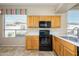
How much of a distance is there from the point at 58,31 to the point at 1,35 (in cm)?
336

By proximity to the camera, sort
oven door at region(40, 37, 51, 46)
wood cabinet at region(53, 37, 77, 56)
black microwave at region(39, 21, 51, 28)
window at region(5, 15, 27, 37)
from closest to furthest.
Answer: wood cabinet at region(53, 37, 77, 56)
oven door at region(40, 37, 51, 46)
black microwave at region(39, 21, 51, 28)
window at region(5, 15, 27, 37)

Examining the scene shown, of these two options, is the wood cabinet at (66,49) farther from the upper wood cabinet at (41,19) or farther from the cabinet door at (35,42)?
the upper wood cabinet at (41,19)

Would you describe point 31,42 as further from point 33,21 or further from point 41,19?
point 41,19

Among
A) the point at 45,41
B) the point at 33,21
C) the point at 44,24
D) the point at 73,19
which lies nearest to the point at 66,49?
the point at 45,41

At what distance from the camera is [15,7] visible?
912 centimetres

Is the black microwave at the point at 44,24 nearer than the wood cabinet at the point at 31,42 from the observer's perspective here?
No

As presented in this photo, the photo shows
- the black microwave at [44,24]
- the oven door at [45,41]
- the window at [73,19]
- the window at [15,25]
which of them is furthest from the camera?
the window at [15,25]

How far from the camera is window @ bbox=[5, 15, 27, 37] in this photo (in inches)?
386

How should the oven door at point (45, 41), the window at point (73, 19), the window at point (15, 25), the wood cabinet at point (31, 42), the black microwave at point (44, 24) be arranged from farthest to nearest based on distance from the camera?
1. the window at point (15, 25)
2. the window at point (73, 19)
3. the black microwave at point (44, 24)
4. the wood cabinet at point (31, 42)
5. the oven door at point (45, 41)

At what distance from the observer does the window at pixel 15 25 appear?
980 centimetres

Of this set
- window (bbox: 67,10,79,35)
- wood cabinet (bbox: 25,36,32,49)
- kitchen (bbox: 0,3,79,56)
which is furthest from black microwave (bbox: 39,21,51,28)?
window (bbox: 67,10,79,35)

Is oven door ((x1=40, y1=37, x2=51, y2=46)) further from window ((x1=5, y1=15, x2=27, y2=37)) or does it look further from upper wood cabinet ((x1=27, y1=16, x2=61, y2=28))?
window ((x1=5, y1=15, x2=27, y2=37))

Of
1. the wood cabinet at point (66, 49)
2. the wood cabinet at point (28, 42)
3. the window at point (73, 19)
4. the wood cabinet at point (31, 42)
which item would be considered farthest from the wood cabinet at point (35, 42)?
the wood cabinet at point (66, 49)

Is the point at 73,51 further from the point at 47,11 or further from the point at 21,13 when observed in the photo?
the point at 21,13
